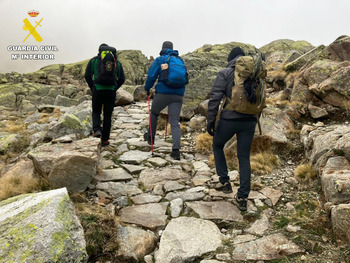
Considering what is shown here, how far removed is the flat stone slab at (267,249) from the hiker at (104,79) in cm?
535

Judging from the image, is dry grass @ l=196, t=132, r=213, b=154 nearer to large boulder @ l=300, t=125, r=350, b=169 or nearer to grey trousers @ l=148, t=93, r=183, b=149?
grey trousers @ l=148, t=93, r=183, b=149

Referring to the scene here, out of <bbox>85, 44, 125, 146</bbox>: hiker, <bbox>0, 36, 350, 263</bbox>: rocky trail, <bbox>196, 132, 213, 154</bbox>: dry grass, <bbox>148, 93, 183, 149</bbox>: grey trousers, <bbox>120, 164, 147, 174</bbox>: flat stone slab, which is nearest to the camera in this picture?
<bbox>0, 36, 350, 263</bbox>: rocky trail

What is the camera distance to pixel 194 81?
12305 millimetres

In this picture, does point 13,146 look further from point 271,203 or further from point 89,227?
point 271,203

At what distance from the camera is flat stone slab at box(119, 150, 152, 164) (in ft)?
23.8

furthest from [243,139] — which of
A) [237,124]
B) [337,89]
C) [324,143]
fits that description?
[337,89]

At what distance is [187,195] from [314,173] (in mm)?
2824

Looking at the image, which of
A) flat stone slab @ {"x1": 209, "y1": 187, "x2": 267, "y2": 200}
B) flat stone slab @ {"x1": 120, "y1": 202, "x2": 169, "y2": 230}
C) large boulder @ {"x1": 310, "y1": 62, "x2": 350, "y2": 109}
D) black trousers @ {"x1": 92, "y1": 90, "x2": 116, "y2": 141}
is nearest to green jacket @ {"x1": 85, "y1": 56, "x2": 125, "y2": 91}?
black trousers @ {"x1": 92, "y1": 90, "x2": 116, "y2": 141}

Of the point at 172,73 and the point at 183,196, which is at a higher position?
the point at 172,73

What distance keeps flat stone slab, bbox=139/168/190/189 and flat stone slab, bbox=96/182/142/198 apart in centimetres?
36

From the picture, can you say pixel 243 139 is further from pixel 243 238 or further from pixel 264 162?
pixel 264 162

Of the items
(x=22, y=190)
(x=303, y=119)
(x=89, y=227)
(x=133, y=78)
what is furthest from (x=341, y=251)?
(x=133, y=78)

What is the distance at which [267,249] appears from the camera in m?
3.44

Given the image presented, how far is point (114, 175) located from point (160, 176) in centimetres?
112
